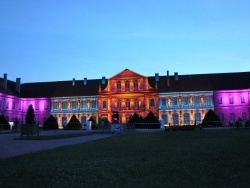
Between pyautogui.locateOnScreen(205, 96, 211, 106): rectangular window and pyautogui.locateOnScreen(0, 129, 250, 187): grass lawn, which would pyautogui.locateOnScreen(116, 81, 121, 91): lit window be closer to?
pyautogui.locateOnScreen(205, 96, 211, 106): rectangular window

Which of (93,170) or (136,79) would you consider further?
(136,79)

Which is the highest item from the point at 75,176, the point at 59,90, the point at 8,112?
the point at 59,90

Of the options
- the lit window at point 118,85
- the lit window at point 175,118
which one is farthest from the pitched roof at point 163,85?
the lit window at point 175,118

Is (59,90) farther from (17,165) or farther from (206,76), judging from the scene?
(17,165)

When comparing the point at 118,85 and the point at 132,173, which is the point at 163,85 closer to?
the point at 118,85

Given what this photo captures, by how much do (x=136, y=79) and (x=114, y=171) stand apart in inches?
2463

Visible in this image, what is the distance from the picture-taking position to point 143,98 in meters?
69.1

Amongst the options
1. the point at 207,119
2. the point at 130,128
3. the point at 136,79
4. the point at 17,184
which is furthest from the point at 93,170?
the point at 136,79

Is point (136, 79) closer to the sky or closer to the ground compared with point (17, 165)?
closer to the sky

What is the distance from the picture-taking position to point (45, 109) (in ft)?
245

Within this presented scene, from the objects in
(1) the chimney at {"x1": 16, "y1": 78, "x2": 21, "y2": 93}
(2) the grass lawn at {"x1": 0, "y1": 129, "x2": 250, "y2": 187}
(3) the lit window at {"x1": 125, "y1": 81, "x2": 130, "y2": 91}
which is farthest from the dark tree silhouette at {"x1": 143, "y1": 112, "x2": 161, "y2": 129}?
(2) the grass lawn at {"x1": 0, "y1": 129, "x2": 250, "y2": 187}

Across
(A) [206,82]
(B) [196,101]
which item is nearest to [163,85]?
(B) [196,101]

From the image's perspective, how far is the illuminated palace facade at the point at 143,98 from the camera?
221ft

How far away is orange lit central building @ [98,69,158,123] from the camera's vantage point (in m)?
69.1
